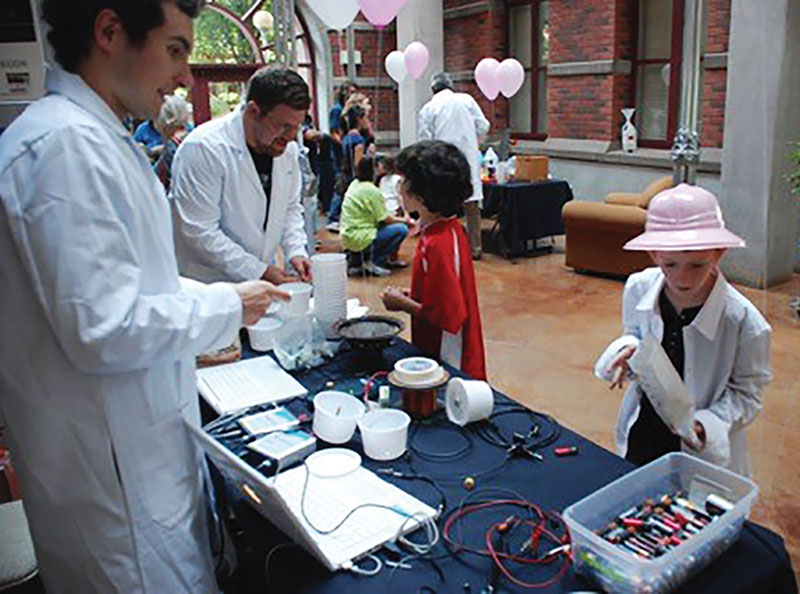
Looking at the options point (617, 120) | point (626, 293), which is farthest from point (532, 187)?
point (626, 293)

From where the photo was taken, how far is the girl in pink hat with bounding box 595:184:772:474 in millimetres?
1404

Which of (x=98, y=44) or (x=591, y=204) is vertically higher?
(x=98, y=44)

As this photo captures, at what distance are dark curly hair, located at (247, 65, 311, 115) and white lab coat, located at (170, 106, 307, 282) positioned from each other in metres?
0.17

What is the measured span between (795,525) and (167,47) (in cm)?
241

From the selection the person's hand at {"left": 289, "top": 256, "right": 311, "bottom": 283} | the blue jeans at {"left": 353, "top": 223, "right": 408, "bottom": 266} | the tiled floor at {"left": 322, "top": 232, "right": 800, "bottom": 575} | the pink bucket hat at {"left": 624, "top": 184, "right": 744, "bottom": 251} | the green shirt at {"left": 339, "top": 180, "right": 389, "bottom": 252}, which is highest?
the pink bucket hat at {"left": 624, "top": 184, "right": 744, "bottom": 251}

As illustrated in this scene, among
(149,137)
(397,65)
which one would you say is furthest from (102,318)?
(397,65)

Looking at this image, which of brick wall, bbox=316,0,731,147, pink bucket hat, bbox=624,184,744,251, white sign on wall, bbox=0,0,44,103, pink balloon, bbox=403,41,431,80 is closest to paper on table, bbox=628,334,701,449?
pink bucket hat, bbox=624,184,744,251

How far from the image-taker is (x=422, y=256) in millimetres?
2043

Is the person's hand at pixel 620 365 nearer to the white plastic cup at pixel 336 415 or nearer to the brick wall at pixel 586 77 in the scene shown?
the white plastic cup at pixel 336 415

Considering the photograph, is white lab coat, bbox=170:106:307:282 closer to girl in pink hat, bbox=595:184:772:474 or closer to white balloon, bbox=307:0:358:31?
girl in pink hat, bbox=595:184:772:474

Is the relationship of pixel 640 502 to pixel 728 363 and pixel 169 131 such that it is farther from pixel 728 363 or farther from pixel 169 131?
pixel 169 131

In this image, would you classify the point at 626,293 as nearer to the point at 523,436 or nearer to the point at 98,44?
the point at 523,436

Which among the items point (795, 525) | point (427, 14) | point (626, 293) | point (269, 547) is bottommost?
point (795, 525)

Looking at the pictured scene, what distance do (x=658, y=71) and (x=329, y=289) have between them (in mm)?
5975
